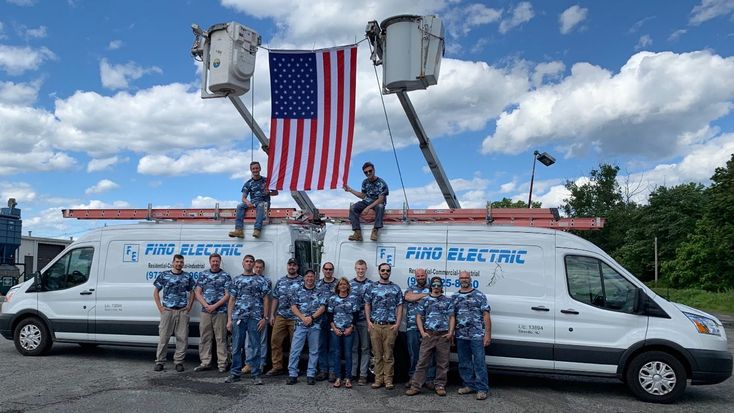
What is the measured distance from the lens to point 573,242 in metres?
7.91

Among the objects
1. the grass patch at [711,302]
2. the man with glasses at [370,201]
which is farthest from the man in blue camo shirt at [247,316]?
the grass patch at [711,302]

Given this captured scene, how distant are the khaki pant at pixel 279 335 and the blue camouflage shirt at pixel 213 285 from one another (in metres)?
0.86

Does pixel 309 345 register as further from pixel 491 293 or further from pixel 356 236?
pixel 491 293

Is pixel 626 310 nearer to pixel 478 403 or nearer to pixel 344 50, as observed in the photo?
pixel 478 403

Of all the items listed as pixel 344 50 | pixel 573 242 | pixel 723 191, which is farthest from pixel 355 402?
pixel 723 191

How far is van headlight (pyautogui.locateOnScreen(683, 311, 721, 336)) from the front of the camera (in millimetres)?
7309

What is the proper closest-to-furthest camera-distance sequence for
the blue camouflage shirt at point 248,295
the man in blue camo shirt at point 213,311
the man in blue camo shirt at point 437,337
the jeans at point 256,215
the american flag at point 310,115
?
the man in blue camo shirt at point 437,337 → the blue camouflage shirt at point 248,295 → the man in blue camo shirt at point 213,311 → the jeans at point 256,215 → the american flag at point 310,115

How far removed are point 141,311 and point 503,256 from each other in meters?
5.75

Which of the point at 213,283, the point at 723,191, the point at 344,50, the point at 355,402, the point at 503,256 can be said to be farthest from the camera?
the point at 723,191

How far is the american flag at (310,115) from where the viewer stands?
9.85 metres

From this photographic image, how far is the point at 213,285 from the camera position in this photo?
878cm

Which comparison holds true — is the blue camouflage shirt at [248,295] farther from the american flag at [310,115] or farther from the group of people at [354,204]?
the american flag at [310,115]

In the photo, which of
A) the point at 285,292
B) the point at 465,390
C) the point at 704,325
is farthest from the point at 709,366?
the point at 285,292

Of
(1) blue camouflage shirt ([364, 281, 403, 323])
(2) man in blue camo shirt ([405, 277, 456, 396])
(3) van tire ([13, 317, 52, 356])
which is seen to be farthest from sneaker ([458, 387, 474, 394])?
(3) van tire ([13, 317, 52, 356])
